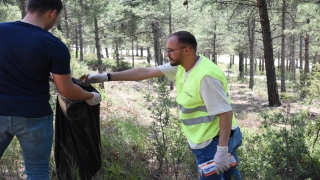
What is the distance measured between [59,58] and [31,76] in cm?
26

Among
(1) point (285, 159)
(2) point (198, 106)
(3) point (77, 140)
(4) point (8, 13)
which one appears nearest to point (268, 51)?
(1) point (285, 159)

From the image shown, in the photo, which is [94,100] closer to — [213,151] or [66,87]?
[66,87]

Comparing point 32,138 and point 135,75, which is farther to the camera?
point 135,75

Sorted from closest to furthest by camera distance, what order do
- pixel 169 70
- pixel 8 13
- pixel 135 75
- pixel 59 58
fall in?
pixel 59 58
pixel 169 70
pixel 135 75
pixel 8 13

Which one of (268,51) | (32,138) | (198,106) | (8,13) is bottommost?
(32,138)

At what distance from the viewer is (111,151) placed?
380 cm

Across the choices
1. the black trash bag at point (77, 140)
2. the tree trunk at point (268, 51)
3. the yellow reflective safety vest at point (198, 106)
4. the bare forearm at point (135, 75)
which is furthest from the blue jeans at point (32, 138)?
the tree trunk at point (268, 51)

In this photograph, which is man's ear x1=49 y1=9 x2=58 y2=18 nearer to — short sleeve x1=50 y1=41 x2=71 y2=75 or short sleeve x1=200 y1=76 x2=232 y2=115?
short sleeve x1=50 y1=41 x2=71 y2=75

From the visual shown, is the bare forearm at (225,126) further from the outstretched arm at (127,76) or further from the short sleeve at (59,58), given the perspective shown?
the short sleeve at (59,58)

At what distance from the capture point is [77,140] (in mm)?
2852

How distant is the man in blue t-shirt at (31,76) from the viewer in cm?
211

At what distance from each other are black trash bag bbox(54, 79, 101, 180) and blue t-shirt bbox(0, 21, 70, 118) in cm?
56

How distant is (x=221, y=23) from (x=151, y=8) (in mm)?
8631

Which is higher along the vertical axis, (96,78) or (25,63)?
(25,63)
